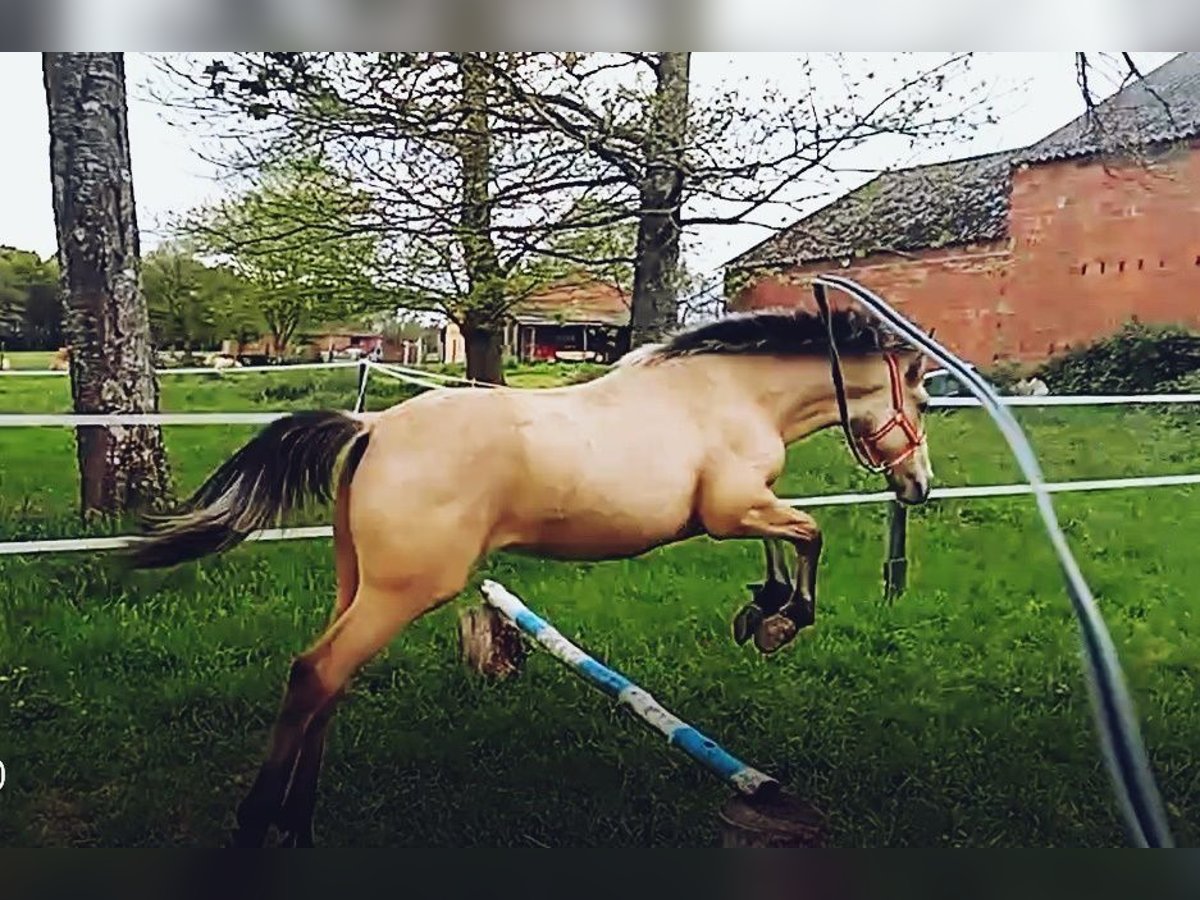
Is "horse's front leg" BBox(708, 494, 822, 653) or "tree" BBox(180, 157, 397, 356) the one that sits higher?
"tree" BBox(180, 157, 397, 356)

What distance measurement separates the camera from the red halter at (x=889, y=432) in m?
2.29

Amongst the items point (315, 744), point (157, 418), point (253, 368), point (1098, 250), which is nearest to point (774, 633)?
point (315, 744)

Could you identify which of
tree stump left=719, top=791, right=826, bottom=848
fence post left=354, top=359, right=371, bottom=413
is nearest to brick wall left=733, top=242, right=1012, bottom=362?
fence post left=354, top=359, right=371, bottom=413

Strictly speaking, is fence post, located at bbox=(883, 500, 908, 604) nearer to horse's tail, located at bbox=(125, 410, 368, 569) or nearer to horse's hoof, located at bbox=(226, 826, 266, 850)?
horse's tail, located at bbox=(125, 410, 368, 569)

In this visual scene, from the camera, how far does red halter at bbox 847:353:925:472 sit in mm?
2287

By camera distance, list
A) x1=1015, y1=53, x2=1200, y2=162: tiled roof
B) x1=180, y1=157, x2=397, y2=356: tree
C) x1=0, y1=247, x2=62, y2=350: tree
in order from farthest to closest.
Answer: x1=1015, y1=53, x2=1200, y2=162: tiled roof < x1=180, y1=157, x2=397, y2=356: tree < x1=0, y1=247, x2=62, y2=350: tree

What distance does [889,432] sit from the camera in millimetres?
2289

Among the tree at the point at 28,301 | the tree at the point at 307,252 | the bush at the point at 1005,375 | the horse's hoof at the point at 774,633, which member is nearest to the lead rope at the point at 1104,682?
the bush at the point at 1005,375

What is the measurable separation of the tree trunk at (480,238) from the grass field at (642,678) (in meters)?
0.19

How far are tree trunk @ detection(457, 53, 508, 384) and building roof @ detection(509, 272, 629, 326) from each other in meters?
0.05

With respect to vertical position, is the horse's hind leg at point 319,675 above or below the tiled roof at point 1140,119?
below

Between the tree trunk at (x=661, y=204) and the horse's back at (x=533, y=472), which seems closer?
the horse's back at (x=533, y=472)

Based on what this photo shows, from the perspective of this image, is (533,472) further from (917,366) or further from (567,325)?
(917,366)

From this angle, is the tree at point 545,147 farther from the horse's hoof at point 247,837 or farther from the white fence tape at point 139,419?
→ the horse's hoof at point 247,837
